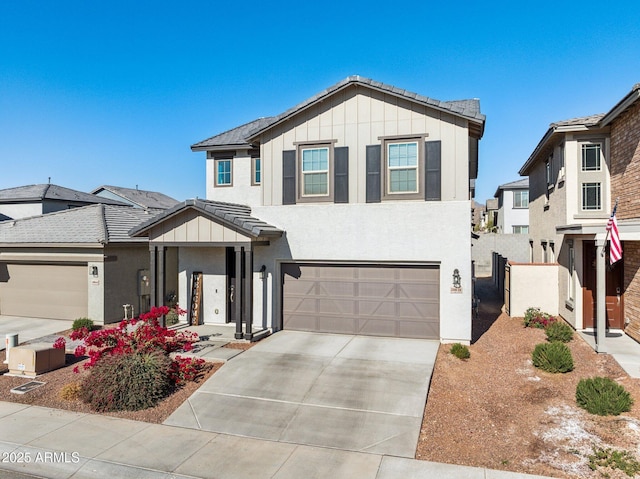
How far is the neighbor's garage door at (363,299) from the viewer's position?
12.6m

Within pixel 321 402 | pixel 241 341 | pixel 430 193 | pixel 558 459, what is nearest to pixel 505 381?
pixel 558 459

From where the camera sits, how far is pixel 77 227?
16.8 m

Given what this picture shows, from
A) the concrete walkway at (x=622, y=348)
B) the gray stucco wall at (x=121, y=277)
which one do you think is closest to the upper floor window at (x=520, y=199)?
the concrete walkway at (x=622, y=348)

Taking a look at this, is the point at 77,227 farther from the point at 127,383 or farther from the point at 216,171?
the point at 127,383

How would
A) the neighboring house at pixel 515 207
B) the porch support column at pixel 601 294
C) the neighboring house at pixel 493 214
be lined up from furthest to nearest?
the neighboring house at pixel 493 214
the neighboring house at pixel 515 207
the porch support column at pixel 601 294

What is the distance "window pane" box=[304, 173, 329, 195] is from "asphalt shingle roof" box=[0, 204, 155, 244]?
6.61 meters

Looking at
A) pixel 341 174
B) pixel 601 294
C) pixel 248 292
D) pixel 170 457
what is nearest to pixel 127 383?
pixel 170 457

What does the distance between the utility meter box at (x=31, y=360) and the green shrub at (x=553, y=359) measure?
11557mm

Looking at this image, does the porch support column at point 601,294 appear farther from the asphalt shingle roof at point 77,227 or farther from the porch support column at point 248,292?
the asphalt shingle roof at point 77,227

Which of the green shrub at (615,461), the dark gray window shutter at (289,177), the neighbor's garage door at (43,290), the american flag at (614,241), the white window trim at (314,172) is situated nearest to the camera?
the green shrub at (615,461)

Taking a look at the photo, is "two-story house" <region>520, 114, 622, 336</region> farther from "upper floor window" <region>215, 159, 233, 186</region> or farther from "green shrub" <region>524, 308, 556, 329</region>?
"upper floor window" <region>215, 159, 233, 186</region>

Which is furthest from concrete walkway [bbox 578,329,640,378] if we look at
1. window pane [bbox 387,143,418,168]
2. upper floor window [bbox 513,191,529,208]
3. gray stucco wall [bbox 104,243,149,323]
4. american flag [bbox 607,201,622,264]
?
upper floor window [bbox 513,191,529,208]

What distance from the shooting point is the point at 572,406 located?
26.6 feet

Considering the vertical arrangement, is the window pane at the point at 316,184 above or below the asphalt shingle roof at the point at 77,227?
above
